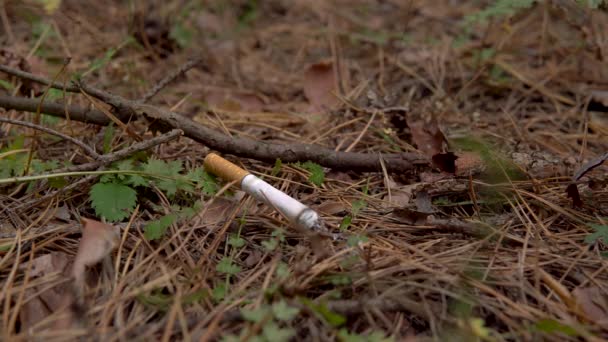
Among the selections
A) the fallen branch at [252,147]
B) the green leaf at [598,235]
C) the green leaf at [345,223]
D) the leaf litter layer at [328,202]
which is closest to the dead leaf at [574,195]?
the leaf litter layer at [328,202]

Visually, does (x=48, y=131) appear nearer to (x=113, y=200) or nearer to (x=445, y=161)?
(x=113, y=200)

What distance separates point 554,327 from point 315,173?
2.99 feet

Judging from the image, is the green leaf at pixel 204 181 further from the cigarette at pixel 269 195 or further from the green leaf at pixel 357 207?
the green leaf at pixel 357 207

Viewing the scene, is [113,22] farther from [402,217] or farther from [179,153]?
[402,217]

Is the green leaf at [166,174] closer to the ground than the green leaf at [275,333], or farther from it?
closer to the ground

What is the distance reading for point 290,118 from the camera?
7.79 ft

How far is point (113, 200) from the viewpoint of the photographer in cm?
163

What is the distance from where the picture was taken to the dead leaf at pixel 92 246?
1.34 meters

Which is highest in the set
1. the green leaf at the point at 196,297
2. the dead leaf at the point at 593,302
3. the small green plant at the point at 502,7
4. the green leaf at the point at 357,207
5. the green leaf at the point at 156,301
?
the small green plant at the point at 502,7

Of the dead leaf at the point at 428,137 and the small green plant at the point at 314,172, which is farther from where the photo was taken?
the dead leaf at the point at 428,137

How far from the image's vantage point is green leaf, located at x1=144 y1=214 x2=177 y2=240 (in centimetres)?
152

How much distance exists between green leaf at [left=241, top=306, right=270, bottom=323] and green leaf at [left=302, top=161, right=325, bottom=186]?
0.67 m

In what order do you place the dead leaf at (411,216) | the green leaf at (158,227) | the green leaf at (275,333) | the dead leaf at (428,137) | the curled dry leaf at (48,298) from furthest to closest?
the dead leaf at (428,137)
the dead leaf at (411,216)
the green leaf at (158,227)
the curled dry leaf at (48,298)
the green leaf at (275,333)

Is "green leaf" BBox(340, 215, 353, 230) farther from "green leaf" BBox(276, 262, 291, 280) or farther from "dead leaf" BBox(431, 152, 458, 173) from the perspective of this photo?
"dead leaf" BBox(431, 152, 458, 173)
